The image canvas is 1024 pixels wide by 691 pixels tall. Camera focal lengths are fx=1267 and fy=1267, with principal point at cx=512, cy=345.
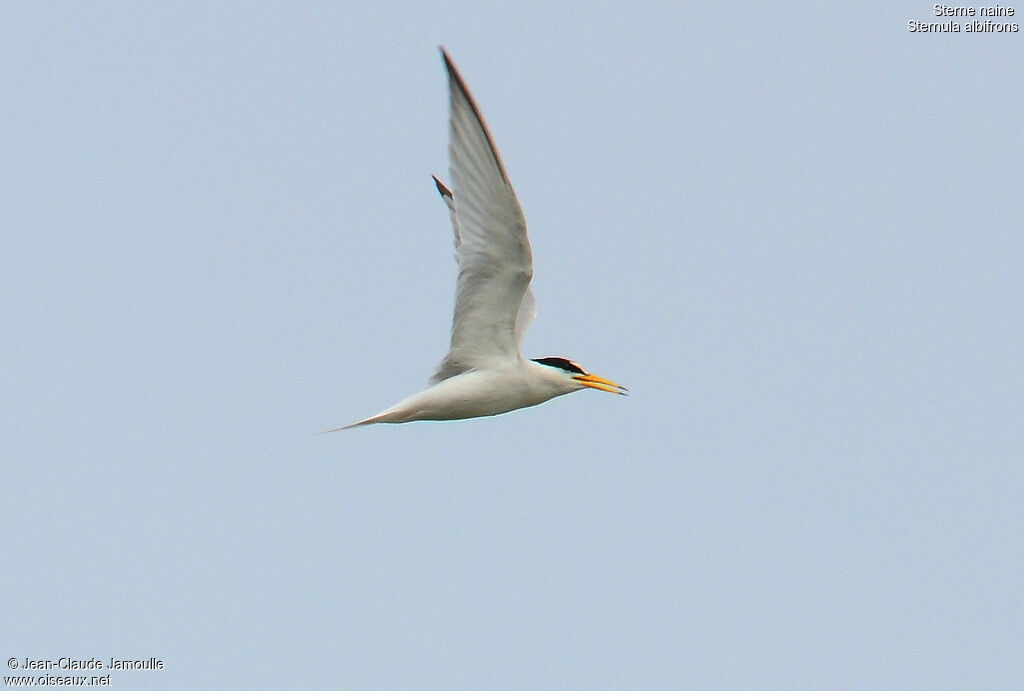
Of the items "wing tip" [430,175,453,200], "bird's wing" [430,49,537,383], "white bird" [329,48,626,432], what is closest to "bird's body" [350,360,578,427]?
"white bird" [329,48,626,432]

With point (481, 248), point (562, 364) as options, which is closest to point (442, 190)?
point (562, 364)

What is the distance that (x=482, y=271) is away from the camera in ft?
31.4

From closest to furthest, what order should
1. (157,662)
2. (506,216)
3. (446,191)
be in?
(506,216), (157,662), (446,191)

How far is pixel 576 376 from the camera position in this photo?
35.5 ft

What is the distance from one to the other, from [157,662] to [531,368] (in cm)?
413

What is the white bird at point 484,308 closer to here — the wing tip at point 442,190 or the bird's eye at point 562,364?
the bird's eye at point 562,364

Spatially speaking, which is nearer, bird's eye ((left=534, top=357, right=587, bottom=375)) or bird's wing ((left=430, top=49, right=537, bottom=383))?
bird's wing ((left=430, top=49, right=537, bottom=383))

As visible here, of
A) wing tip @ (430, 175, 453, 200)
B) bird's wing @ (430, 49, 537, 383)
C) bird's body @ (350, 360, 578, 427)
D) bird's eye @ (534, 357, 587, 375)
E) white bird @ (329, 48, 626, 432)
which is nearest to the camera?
bird's wing @ (430, 49, 537, 383)

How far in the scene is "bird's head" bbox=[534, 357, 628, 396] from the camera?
10.8 m

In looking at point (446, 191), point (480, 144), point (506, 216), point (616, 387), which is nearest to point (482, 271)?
point (506, 216)

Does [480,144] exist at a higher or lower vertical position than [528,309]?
higher

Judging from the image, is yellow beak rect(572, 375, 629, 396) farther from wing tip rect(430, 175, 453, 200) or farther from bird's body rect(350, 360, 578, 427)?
wing tip rect(430, 175, 453, 200)

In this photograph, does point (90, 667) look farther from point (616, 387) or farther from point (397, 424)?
point (616, 387)

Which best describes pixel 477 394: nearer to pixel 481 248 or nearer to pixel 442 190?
pixel 481 248
